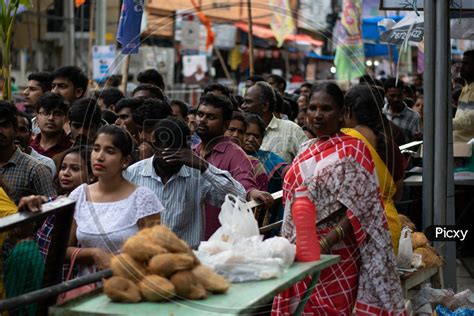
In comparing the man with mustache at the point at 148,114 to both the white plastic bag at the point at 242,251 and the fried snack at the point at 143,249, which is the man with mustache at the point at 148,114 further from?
the fried snack at the point at 143,249

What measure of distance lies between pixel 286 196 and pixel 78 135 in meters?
2.55

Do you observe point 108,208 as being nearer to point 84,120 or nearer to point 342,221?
point 342,221

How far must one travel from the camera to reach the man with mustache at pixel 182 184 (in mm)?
5035

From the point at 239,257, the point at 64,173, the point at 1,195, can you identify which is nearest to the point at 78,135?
the point at 64,173

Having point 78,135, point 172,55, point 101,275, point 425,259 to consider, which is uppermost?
point 172,55

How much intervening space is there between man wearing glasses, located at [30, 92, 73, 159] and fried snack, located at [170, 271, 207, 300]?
383cm

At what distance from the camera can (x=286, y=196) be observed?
480 cm

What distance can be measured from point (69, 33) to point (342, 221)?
28338mm

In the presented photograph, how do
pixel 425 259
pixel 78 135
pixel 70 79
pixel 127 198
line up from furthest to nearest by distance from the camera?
pixel 70 79 < pixel 78 135 < pixel 425 259 < pixel 127 198

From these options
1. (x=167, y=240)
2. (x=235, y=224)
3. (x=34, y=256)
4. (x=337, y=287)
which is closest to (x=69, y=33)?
(x=337, y=287)

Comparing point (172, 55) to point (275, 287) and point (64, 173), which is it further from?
point (275, 287)

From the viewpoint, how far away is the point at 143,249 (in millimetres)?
3350

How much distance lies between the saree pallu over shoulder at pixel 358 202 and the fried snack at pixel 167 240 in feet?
4.31

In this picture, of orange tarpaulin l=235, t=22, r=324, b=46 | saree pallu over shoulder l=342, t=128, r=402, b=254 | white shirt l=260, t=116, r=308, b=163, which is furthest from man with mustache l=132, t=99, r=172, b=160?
orange tarpaulin l=235, t=22, r=324, b=46
